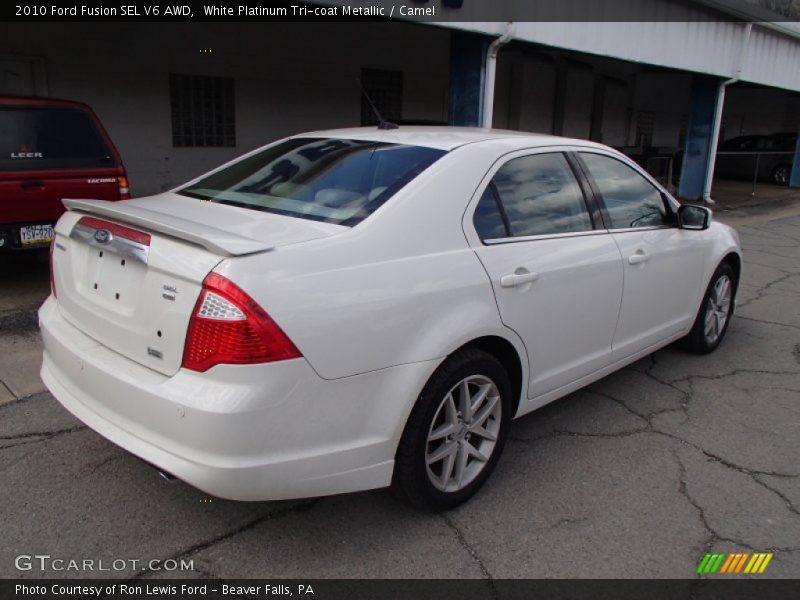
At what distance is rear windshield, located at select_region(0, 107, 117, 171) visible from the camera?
5672mm

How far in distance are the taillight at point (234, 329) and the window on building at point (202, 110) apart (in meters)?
9.86

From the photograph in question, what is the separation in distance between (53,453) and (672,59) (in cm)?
1190

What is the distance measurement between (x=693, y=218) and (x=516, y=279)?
1925 mm

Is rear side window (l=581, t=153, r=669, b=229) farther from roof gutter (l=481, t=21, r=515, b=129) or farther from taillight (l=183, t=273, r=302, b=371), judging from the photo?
roof gutter (l=481, t=21, r=515, b=129)

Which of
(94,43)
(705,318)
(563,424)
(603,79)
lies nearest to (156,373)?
(563,424)

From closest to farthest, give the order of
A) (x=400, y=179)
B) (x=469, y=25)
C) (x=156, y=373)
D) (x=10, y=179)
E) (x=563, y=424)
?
(x=156, y=373) < (x=400, y=179) < (x=563, y=424) < (x=10, y=179) < (x=469, y=25)

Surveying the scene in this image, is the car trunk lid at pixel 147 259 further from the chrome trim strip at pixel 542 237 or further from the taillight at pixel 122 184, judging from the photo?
the taillight at pixel 122 184

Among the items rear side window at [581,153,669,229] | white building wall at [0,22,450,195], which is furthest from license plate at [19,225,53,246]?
white building wall at [0,22,450,195]

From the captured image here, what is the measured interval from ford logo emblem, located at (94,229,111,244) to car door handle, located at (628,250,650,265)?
267cm

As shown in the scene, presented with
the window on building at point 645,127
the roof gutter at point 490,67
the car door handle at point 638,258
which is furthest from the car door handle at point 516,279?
the window on building at point 645,127

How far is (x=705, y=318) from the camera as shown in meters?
4.84

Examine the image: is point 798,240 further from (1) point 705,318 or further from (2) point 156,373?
(2) point 156,373

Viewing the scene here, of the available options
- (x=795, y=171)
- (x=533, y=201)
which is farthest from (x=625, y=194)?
(x=795, y=171)

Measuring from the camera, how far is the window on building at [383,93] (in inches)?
534
